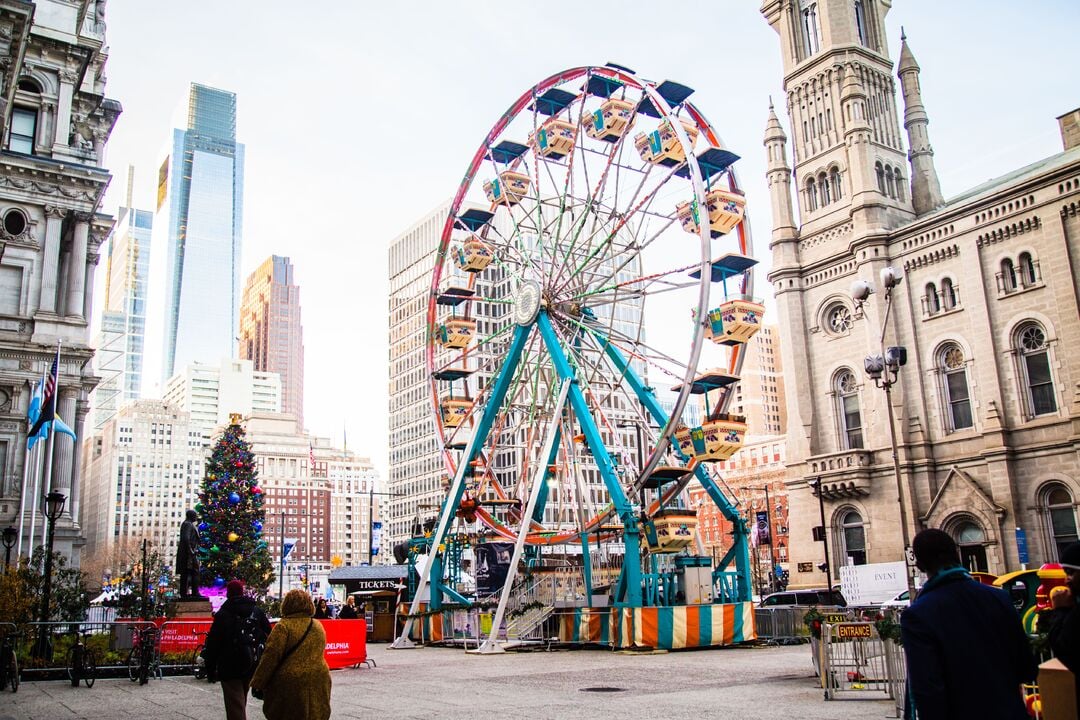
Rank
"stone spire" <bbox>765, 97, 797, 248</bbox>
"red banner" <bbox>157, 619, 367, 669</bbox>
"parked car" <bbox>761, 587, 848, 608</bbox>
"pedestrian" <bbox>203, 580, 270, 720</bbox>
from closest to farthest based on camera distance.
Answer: "pedestrian" <bbox>203, 580, 270, 720</bbox>
"red banner" <bbox>157, 619, 367, 669</bbox>
"parked car" <bbox>761, 587, 848, 608</bbox>
"stone spire" <bbox>765, 97, 797, 248</bbox>

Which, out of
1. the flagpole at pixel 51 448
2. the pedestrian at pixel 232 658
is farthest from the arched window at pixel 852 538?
the pedestrian at pixel 232 658

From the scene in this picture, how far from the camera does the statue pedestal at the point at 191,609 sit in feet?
81.3

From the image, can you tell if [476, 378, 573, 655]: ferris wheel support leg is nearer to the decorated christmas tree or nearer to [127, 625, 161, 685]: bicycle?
[127, 625, 161, 685]: bicycle

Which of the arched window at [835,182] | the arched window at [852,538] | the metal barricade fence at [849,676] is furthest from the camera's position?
the arched window at [835,182]

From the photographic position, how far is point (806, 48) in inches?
2232

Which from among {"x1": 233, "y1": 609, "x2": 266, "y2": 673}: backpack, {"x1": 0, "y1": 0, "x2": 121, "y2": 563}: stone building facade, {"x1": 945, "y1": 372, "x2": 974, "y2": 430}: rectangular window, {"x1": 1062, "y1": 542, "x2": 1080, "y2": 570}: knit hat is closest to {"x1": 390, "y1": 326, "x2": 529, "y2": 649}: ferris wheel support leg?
{"x1": 0, "y1": 0, "x2": 121, "y2": 563}: stone building facade

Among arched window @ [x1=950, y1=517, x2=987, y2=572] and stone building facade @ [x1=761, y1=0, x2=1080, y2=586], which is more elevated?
stone building facade @ [x1=761, y1=0, x2=1080, y2=586]

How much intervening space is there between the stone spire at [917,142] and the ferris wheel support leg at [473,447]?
29754 mm

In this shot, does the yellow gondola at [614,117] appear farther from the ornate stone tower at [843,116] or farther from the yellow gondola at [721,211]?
the ornate stone tower at [843,116]

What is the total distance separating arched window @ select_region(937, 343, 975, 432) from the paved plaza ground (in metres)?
25.5

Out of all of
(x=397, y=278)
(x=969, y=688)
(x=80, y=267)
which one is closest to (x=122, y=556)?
(x=397, y=278)

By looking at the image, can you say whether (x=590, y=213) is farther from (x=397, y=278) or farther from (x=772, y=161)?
(x=397, y=278)

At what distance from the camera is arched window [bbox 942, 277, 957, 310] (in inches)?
1853

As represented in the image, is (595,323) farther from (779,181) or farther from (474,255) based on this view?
(779,181)
